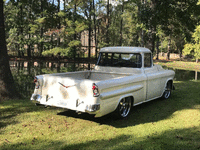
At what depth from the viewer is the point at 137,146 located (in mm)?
4266

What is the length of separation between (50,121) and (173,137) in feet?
9.83

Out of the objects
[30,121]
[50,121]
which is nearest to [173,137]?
[50,121]

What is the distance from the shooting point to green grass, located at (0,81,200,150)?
4367 millimetres

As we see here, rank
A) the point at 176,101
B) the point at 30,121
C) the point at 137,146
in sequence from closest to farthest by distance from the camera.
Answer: the point at 137,146 → the point at 30,121 → the point at 176,101

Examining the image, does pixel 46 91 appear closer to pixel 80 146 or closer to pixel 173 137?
pixel 80 146

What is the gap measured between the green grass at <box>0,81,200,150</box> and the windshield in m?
1.50

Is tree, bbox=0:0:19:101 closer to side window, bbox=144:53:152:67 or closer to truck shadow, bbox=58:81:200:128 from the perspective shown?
truck shadow, bbox=58:81:200:128

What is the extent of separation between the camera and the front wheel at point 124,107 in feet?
19.4

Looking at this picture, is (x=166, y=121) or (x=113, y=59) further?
(x=113, y=59)

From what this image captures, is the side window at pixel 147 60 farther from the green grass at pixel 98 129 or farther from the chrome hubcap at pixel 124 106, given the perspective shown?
the chrome hubcap at pixel 124 106

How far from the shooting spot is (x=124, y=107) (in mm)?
6215

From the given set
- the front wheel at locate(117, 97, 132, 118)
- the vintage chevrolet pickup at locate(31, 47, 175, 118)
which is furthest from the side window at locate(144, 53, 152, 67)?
the front wheel at locate(117, 97, 132, 118)

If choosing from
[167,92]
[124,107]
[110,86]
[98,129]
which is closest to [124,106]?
[124,107]

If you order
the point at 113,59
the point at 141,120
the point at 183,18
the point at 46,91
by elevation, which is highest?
the point at 183,18
